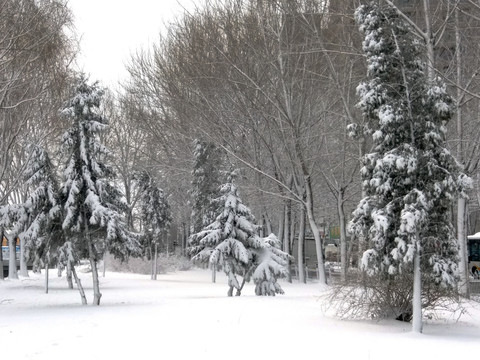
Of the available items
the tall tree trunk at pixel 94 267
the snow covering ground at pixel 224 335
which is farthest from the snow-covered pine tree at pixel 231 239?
the snow covering ground at pixel 224 335

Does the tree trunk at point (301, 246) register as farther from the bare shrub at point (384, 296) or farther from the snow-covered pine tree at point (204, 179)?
the bare shrub at point (384, 296)

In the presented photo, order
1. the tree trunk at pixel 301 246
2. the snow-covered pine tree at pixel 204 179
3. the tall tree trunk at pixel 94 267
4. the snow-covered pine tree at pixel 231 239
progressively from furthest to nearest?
1. the snow-covered pine tree at pixel 204 179
2. the tree trunk at pixel 301 246
3. the snow-covered pine tree at pixel 231 239
4. the tall tree trunk at pixel 94 267

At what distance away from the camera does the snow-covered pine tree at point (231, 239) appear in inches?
864

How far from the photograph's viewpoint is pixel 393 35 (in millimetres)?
12578

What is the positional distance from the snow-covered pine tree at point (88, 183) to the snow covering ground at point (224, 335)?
2.91 meters

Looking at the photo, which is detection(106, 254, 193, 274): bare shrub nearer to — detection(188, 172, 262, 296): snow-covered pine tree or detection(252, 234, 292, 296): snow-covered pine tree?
detection(188, 172, 262, 296): snow-covered pine tree

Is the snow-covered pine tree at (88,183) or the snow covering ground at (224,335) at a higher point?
the snow-covered pine tree at (88,183)

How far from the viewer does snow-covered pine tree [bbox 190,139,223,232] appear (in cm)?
3903

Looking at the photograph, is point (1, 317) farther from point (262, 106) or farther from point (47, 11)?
point (262, 106)

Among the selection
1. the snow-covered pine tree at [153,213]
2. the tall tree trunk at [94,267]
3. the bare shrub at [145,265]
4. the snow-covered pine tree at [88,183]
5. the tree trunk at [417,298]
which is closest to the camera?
the tree trunk at [417,298]

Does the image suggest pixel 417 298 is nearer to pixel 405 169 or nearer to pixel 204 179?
pixel 405 169

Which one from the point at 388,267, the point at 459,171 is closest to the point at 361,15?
the point at 459,171

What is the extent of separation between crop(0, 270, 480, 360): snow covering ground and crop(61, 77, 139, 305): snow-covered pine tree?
2.91 meters

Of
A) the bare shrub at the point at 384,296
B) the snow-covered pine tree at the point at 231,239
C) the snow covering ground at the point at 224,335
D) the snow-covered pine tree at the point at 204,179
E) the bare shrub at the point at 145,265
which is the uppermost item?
the snow-covered pine tree at the point at 204,179
